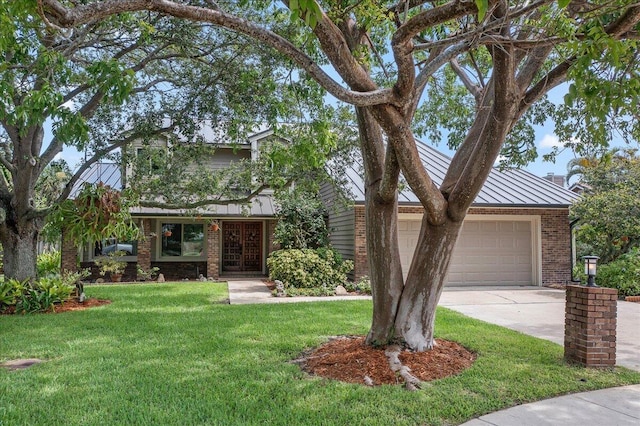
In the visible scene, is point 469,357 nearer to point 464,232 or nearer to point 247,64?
point 247,64

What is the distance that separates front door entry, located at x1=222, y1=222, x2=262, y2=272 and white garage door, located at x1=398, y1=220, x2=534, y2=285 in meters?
6.72

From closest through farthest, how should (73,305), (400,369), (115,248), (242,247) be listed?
(400,369) → (73,305) → (115,248) → (242,247)

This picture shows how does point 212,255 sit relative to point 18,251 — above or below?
below

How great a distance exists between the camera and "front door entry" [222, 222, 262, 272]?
63.1 feet

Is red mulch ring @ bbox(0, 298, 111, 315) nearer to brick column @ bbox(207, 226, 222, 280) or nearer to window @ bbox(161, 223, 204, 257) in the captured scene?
brick column @ bbox(207, 226, 222, 280)

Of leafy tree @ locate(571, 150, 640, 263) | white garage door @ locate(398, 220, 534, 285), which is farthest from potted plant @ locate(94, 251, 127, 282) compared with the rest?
leafy tree @ locate(571, 150, 640, 263)

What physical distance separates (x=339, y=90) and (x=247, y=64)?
20.7 feet

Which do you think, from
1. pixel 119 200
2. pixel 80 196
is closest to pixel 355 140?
pixel 119 200

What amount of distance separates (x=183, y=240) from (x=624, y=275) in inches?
581

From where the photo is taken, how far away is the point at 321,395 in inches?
187

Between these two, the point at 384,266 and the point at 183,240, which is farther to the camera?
the point at 183,240

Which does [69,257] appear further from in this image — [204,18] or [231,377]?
[204,18]

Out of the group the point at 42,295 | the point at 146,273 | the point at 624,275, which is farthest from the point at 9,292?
the point at 624,275

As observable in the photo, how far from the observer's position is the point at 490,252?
615 inches
